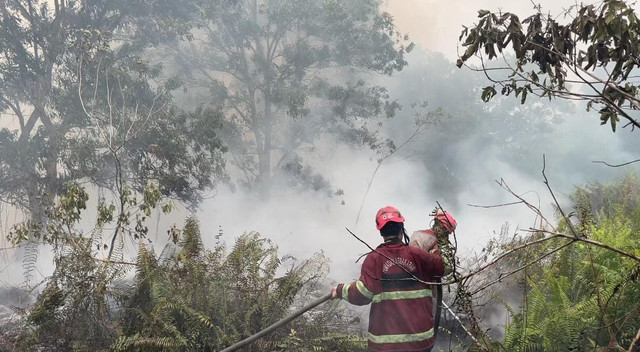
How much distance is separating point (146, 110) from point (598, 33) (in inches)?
428

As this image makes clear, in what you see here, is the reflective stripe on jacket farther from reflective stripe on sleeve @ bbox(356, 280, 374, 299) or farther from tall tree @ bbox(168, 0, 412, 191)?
tall tree @ bbox(168, 0, 412, 191)

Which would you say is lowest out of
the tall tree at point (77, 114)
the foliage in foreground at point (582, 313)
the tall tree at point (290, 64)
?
the foliage in foreground at point (582, 313)

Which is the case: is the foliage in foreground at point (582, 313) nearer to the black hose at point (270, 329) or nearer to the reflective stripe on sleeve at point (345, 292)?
the reflective stripe on sleeve at point (345, 292)

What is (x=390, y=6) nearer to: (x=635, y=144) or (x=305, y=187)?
(x=305, y=187)

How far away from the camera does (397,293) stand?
3359mm

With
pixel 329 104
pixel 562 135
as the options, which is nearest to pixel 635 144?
pixel 562 135

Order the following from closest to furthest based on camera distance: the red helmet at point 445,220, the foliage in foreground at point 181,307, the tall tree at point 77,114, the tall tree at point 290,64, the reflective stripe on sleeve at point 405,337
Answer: the red helmet at point 445,220
the reflective stripe on sleeve at point 405,337
the foliage in foreground at point 181,307
the tall tree at point 77,114
the tall tree at point 290,64

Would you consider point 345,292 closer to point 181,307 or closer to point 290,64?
point 181,307

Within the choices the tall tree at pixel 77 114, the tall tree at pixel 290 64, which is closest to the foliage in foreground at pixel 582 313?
the tall tree at pixel 77 114

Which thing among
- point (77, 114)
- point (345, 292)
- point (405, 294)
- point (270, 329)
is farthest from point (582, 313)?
point (77, 114)

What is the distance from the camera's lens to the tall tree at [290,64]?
1900cm

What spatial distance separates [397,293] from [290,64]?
1667 cm

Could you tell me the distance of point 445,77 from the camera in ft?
104

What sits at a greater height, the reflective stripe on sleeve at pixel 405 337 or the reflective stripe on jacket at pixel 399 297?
the reflective stripe on jacket at pixel 399 297
